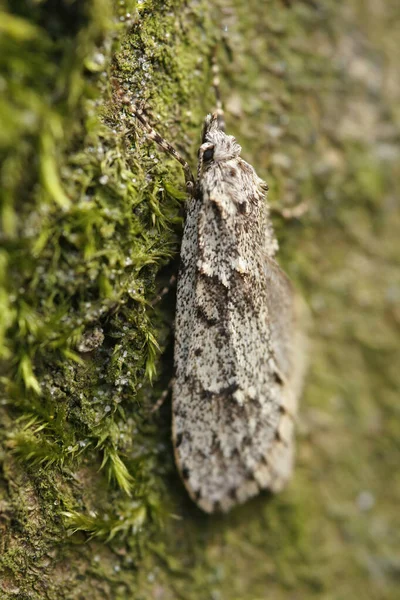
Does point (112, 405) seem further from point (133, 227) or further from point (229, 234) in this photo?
point (229, 234)

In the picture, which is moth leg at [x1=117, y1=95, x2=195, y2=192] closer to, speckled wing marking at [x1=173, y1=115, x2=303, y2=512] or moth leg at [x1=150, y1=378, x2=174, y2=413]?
speckled wing marking at [x1=173, y1=115, x2=303, y2=512]

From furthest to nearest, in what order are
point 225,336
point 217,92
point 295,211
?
point 295,211
point 217,92
point 225,336

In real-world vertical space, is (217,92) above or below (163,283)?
above

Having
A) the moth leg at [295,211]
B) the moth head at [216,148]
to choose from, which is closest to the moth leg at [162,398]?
the moth head at [216,148]

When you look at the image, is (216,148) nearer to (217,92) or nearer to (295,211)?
(217,92)

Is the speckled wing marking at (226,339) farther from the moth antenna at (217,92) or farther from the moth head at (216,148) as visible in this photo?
the moth antenna at (217,92)

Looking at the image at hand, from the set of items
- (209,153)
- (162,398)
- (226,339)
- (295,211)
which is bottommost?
(162,398)

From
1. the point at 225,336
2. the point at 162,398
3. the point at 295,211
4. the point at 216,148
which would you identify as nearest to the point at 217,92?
the point at 216,148

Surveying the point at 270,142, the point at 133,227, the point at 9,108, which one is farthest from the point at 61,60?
the point at 270,142
